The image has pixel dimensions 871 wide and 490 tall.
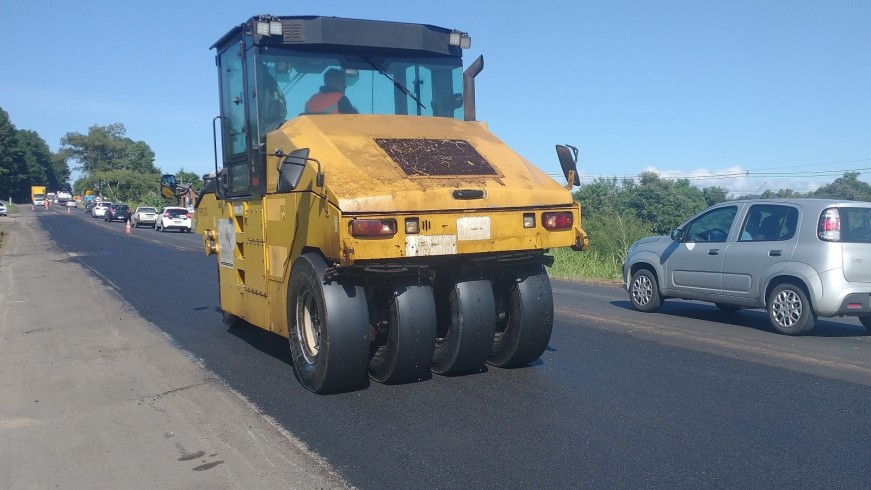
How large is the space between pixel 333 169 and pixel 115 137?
14079 cm

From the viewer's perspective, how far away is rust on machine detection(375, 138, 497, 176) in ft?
20.9

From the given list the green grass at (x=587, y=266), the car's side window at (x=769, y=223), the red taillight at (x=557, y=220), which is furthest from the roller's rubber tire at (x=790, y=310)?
the green grass at (x=587, y=266)

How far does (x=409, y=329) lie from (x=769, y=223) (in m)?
5.88

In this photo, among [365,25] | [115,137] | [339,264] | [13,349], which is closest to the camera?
[339,264]

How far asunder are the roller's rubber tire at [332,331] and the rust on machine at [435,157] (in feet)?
3.54

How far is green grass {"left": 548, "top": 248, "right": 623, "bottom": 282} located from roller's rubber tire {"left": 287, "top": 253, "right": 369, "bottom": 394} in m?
11.5

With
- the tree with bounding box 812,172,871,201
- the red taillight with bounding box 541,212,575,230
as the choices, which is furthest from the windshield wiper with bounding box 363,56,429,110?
the tree with bounding box 812,172,871,201

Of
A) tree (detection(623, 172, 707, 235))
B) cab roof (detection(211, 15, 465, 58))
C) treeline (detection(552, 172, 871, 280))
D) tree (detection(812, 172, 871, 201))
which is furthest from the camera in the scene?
tree (detection(623, 172, 707, 235))

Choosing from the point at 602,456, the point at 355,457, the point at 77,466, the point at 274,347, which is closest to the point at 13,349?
the point at 274,347

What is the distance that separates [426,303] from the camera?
6215 mm

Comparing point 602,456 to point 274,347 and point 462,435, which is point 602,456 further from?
point 274,347

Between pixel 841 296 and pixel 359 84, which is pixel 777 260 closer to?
pixel 841 296

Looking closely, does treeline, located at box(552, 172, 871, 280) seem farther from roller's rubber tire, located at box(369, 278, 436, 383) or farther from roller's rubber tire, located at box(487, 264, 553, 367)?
roller's rubber tire, located at box(369, 278, 436, 383)

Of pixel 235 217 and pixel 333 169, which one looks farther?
pixel 235 217
